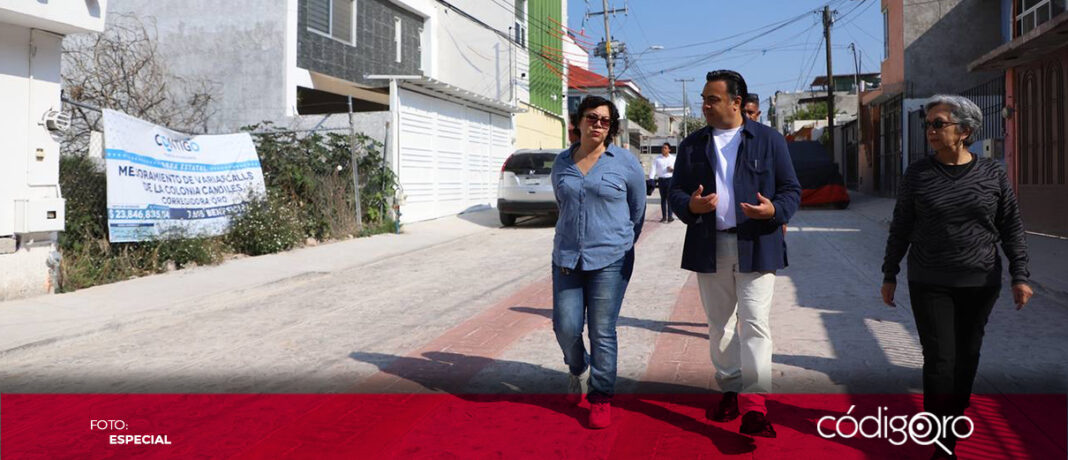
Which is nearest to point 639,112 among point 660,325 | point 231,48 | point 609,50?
point 609,50

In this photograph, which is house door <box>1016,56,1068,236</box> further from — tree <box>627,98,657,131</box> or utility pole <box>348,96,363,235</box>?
tree <box>627,98,657,131</box>

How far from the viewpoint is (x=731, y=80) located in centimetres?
402

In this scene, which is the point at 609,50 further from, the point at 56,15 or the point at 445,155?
the point at 56,15

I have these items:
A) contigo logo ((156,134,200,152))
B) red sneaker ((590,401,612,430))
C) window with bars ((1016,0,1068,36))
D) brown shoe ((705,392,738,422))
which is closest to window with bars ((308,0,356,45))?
contigo logo ((156,134,200,152))

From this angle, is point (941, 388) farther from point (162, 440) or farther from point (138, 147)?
point (138, 147)

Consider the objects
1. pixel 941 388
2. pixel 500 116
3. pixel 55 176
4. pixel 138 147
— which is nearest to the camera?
pixel 941 388

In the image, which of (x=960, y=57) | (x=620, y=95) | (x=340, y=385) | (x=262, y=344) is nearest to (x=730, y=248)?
(x=340, y=385)

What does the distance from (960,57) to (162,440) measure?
82.2ft

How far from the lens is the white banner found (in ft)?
33.1

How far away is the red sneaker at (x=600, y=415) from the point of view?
4.19 metres

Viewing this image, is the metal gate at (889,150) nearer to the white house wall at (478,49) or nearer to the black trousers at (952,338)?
the white house wall at (478,49)

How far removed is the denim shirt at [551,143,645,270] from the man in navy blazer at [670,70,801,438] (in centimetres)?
31

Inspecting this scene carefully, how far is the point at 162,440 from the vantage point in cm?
415
